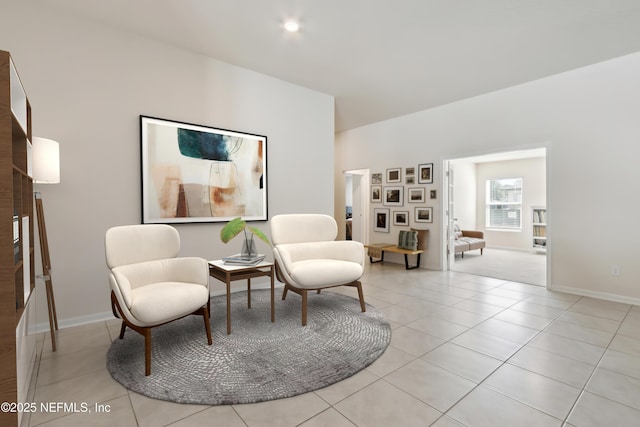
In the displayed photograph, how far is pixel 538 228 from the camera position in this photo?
775 cm

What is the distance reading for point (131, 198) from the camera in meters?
3.25

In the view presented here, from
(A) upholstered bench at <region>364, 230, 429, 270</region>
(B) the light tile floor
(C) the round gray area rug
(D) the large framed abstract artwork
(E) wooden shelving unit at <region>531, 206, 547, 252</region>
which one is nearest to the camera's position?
(B) the light tile floor

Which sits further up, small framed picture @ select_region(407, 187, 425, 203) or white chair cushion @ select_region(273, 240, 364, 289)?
small framed picture @ select_region(407, 187, 425, 203)

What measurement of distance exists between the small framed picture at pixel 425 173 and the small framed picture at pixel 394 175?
1.41ft

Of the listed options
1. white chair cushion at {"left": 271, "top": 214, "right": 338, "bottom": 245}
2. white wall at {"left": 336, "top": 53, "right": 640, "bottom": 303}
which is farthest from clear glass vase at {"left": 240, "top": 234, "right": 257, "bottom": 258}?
white wall at {"left": 336, "top": 53, "right": 640, "bottom": 303}

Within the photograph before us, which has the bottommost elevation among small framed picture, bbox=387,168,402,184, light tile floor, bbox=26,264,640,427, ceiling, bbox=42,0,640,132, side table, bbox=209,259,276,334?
light tile floor, bbox=26,264,640,427

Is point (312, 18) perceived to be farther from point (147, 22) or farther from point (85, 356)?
point (85, 356)

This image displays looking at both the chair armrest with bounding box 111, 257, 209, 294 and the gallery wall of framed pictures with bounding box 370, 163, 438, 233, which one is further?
the gallery wall of framed pictures with bounding box 370, 163, 438, 233

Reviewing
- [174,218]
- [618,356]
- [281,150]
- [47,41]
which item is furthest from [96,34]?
[618,356]

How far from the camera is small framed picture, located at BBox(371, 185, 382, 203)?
6.38 meters

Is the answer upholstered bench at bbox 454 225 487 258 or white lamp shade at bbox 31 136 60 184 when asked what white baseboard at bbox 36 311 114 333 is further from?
upholstered bench at bbox 454 225 487 258

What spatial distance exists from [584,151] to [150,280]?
5211 mm

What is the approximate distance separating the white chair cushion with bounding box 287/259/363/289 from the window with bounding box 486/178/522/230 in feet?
23.1

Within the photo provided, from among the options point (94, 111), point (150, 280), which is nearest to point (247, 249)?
point (150, 280)
